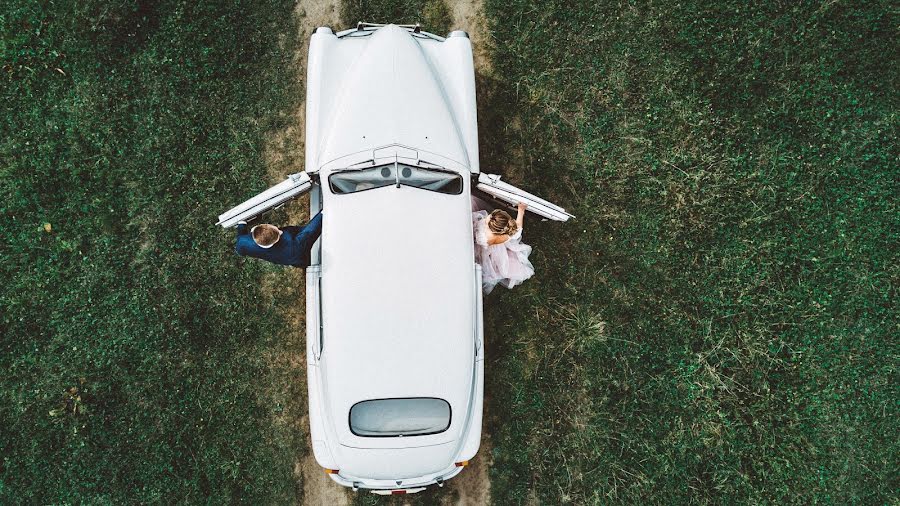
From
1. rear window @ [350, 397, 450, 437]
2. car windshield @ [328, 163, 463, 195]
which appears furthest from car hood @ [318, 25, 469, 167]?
rear window @ [350, 397, 450, 437]

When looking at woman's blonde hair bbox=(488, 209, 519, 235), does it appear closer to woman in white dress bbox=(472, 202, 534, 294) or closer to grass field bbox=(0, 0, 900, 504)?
woman in white dress bbox=(472, 202, 534, 294)

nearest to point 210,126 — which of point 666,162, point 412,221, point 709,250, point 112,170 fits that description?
point 112,170

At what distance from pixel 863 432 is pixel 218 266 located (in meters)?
7.52

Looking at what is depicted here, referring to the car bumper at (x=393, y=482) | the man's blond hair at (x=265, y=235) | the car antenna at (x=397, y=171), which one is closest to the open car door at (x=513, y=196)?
the car antenna at (x=397, y=171)

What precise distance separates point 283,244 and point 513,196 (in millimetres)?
2283

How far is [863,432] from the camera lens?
580 cm

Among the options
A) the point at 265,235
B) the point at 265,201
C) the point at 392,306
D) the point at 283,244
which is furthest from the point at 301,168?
the point at 392,306

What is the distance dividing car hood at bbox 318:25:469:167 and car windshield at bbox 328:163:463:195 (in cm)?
23

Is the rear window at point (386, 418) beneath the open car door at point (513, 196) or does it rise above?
beneath

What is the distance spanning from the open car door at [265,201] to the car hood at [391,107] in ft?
0.99

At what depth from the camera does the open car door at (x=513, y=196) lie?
5211 mm

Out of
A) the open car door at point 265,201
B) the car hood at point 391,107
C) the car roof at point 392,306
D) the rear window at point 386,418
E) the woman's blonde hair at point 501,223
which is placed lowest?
the rear window at point 386,418

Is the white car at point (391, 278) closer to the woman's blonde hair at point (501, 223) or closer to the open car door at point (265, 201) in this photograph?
the open car door at point (265, 201)

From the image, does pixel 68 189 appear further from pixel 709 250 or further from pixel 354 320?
pixel 709 250
